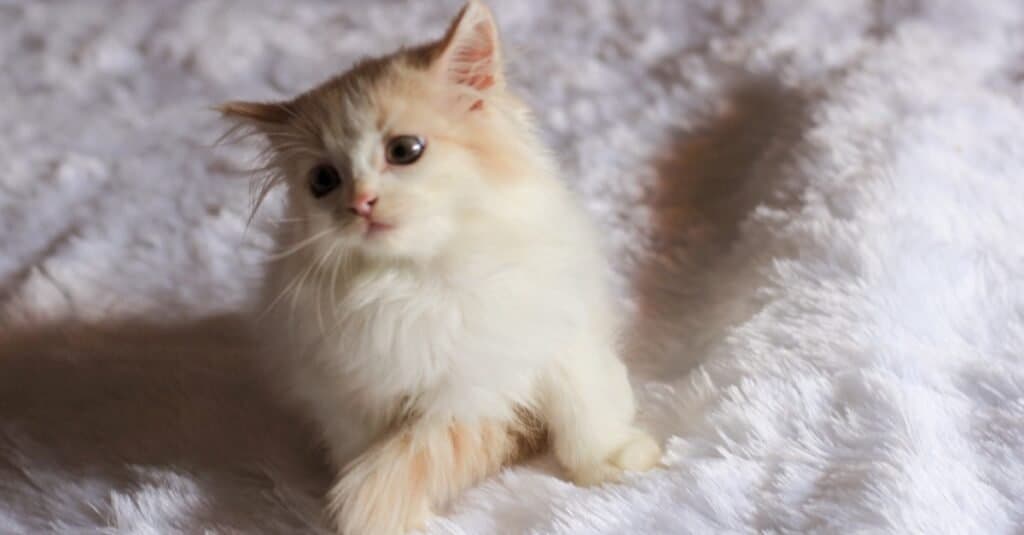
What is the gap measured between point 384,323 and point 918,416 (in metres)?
0.42

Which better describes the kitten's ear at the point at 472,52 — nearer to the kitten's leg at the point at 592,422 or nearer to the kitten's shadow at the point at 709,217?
the kitten's leg at the point at 592,422

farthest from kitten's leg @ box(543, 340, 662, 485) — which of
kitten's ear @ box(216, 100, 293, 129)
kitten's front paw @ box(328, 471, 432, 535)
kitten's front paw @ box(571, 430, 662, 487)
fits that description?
kitten's ear @ box(216, 100, 293, 129)

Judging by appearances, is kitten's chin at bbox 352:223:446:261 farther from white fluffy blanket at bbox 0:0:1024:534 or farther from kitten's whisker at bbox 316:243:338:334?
white fluffy blanket at bbox 0:0:1024:534

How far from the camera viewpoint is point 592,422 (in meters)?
0.81

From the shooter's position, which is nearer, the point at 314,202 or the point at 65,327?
the point at 314,202

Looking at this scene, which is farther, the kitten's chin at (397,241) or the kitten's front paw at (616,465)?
the kitten's front paw at (616,465)

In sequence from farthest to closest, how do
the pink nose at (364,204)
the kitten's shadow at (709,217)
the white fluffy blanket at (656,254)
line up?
the kitten's shadow at (709,217)
the white fluffy blanket at (656,254)
the pink nose at (364,204)

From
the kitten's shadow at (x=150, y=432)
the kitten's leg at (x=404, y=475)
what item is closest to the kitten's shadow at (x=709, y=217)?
the kitten's leg at (x=404, y=475)

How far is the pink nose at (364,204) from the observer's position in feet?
2.32

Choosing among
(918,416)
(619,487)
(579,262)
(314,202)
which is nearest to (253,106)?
(314,202)

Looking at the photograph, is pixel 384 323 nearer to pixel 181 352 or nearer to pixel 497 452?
pixel 497 452

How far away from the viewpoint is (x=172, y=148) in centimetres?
135

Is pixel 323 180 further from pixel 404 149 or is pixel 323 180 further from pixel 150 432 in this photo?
pixel 150 432

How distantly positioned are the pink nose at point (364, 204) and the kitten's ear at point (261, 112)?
0.12 m
